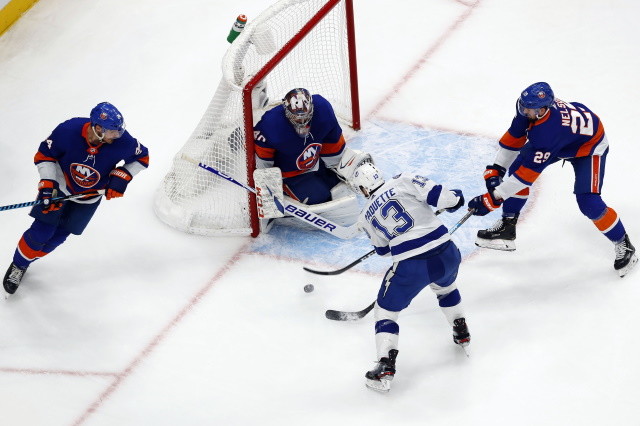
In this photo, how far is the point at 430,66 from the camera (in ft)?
22.5

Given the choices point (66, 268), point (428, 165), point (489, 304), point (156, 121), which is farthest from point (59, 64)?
point (489, 304)

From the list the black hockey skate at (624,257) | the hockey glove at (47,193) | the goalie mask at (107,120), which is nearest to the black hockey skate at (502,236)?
the black hockey skate at (624,257)

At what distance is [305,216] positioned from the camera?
5594 millimetres

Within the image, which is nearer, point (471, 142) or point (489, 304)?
point (489, 304)

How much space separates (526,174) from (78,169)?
1.97 metres

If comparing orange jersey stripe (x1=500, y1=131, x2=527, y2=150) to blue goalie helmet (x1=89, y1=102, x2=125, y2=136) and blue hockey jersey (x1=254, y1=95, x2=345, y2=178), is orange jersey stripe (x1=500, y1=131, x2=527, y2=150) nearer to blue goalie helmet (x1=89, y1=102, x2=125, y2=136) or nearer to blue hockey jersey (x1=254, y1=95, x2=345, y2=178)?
blue hockey jersey (x1=254, y1=95, x2=345, y2=178)

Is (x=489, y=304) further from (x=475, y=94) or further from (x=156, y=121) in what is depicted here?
(x=156, y=121)

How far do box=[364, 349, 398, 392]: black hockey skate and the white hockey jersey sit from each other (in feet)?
1.41

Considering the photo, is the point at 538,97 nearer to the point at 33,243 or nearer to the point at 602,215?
the point at 602,215

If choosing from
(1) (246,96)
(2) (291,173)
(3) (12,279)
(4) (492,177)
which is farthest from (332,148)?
(3) (12,279)

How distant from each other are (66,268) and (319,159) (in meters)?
1.33

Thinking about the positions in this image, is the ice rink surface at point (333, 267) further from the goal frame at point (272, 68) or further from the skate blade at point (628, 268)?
the goal frame at point (272, 68)

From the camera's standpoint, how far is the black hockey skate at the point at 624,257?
17.4ft

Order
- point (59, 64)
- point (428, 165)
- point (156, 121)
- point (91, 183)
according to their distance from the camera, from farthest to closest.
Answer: point (59, 64) → point (156, 121) → point (428, 165) → point (91, 183)
